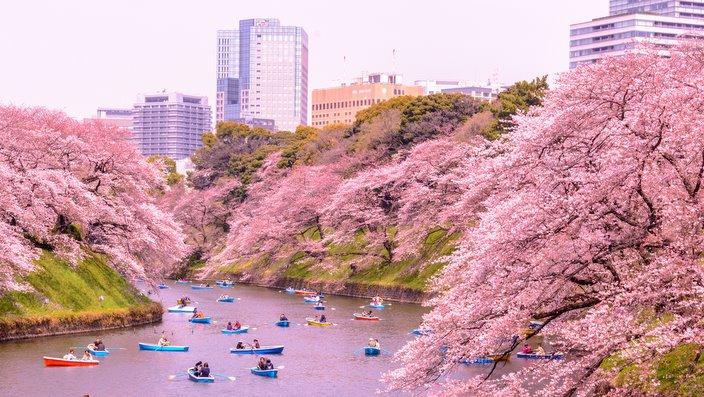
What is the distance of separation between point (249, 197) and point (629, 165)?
306 ft

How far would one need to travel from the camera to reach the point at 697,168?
23.6 m

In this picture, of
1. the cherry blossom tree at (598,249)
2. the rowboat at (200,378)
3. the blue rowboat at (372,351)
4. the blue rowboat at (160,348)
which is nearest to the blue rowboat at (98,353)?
the blue rowboat at (160,348)

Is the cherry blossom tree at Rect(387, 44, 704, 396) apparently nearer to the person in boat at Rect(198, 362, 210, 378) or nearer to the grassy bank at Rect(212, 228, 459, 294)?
the person in boat at Rect(198, 362, 210, 378)

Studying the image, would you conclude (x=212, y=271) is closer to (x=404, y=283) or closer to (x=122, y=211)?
(x=404, y=283)

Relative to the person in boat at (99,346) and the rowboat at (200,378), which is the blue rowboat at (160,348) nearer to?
the person in boat at (99,346)

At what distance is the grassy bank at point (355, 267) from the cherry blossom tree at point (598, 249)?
4072 cm

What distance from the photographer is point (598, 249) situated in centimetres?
2364

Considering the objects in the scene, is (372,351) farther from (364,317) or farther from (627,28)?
(627,28)

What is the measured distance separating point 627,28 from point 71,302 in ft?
407

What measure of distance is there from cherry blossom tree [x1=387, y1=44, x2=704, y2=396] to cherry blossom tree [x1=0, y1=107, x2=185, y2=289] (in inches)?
1190

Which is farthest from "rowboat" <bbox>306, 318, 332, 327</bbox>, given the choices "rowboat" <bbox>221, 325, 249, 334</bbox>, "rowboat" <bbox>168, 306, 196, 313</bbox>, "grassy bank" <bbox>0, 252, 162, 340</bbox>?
"rowboat" <bbox>168, 306, 196, 313</bbox>

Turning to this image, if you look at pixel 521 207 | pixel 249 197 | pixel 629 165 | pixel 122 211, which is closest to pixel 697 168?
pixel 629 165

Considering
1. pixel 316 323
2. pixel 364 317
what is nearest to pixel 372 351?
pixel 316 323

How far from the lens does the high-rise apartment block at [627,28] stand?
15962 centimetres
